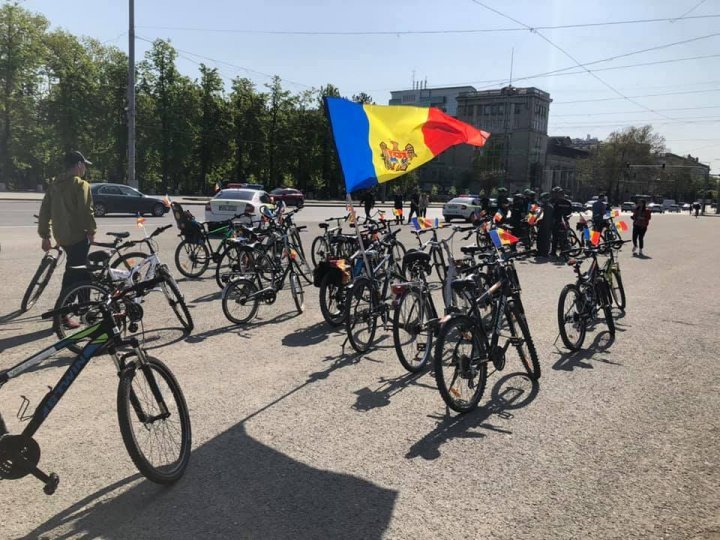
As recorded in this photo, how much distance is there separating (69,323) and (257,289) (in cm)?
223

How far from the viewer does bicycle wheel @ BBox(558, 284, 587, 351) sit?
6105mm

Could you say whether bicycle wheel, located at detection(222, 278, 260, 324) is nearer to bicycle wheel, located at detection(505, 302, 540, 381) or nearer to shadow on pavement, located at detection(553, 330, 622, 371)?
bicycle wheel, located at detection(505, 302, 540, 381)

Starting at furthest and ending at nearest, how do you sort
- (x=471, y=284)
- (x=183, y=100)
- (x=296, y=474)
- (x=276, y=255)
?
(x=183, y=100)
(x=276, y=255)
(x=471, y=284)
(x=296, y=474)

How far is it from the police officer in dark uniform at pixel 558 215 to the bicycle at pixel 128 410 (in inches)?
549

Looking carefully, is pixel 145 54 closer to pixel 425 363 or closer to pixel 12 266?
pixel 12 266

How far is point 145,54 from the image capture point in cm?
5403

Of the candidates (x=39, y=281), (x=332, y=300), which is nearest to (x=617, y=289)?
(x=332, y=300)

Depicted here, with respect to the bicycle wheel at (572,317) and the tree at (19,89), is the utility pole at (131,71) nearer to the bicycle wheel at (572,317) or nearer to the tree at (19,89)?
the bicycle wheel at (572,317)

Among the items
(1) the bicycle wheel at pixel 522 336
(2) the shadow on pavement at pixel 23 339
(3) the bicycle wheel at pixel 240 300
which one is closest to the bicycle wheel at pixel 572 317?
(1) the bicycle wheel at pixel 522 336

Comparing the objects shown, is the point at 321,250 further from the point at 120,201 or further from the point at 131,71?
the point at 131,71

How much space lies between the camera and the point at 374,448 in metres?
3.76

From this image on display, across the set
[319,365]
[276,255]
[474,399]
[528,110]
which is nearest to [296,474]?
[474,399]

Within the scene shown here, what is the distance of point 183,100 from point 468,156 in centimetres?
7900

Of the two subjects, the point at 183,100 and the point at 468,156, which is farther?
the point at 468,156
